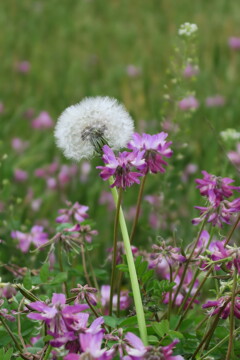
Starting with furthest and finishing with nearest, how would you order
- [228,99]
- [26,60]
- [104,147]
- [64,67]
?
[26,60], [64,67], [228,99], [104,147]

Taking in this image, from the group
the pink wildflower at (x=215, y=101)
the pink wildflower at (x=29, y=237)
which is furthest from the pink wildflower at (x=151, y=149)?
the pink wildflower at (x=215, y=101)

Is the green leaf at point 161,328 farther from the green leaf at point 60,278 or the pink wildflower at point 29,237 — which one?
the pink wildflower at point 29,237

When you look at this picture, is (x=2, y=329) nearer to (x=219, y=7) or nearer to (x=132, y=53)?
(x=132, y=53)

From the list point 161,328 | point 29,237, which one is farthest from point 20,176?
point 161,328

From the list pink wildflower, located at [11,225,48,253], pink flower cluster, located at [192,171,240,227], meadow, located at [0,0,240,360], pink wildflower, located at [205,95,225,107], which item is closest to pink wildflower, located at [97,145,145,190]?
meadow, located at [0,0,240,360]

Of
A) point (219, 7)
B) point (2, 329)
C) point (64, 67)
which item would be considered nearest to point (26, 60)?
point (64, 67)

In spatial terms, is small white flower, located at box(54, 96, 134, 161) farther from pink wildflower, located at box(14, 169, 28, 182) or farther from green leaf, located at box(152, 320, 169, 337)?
pink wildflower, located at box(14, 169, 28, 182)
